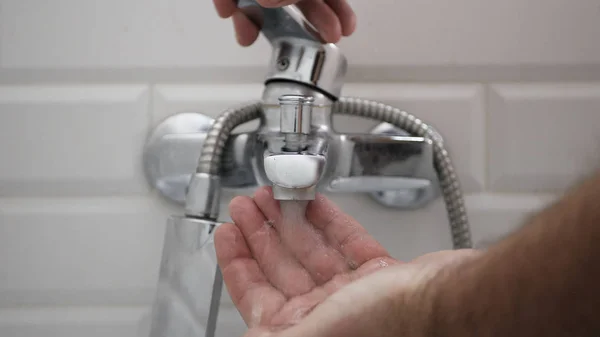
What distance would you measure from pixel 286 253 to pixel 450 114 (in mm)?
201

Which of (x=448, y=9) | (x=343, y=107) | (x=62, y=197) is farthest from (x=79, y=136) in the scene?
(x=448, y=9)

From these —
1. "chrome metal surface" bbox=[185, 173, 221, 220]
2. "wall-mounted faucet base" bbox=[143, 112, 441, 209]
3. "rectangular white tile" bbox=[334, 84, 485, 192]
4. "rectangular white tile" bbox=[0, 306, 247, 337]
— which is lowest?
"rectangular white tile" bbox=[0, 306, 247, 337]

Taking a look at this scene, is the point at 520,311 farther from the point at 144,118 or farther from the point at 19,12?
the point at 19,12

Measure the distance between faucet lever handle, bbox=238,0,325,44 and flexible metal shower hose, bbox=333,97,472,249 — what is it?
71mm

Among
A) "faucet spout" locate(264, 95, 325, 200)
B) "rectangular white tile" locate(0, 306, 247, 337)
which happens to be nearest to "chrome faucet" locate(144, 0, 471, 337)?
"faucet spout" locate(264, 95, 325, 200)

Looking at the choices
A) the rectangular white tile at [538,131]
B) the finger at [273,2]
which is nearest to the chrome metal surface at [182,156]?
the finger at [273,2]

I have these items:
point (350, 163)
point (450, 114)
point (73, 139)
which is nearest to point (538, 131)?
point (450, 114)

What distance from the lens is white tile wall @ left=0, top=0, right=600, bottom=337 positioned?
0.47 metres

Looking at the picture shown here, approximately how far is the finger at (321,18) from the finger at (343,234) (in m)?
0.12

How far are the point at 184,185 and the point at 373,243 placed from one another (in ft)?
0.55

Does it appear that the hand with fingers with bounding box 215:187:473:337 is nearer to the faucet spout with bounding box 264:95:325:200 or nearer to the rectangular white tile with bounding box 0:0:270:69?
the faucet spout with bounding box 264:95:325:200

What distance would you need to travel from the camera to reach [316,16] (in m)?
0.37

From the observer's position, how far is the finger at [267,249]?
37cm

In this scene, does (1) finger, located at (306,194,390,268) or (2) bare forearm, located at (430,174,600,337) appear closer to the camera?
(2) bare forearm, located at (430,174,600,337)
